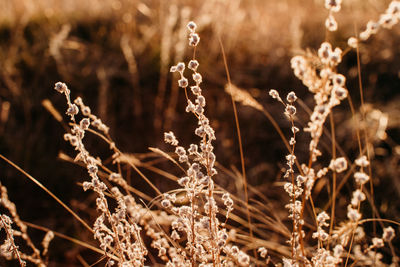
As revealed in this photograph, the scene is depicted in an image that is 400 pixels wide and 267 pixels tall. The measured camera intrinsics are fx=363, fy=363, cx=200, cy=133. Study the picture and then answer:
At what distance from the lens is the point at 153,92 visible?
10.2 ft

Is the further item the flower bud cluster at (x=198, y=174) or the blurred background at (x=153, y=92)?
the blurred background at (x=153, y=92)

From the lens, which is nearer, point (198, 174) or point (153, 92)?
point (198, 174)

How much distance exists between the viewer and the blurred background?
7.79ft

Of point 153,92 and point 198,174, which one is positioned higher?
point 153,92

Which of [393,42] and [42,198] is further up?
[393,42]

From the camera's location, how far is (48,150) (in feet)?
8.59

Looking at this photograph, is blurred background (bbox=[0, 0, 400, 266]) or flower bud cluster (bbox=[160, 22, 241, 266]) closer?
flower bud cluster (bbox=[160, 22, 241, 266])

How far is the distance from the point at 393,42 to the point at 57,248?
324 centimetres

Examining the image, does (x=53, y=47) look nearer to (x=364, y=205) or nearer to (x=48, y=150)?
(x=48, y=150)

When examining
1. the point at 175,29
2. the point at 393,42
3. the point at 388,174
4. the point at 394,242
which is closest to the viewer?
the point at 394,242

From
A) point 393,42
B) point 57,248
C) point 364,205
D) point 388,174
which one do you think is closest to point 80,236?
point 57,248

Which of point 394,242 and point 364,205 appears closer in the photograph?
point 394,242

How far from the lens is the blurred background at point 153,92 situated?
7.79 feet

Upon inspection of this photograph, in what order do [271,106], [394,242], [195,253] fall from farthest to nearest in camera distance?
1. [271,106]
2. [394,242]
3. [195,253]
